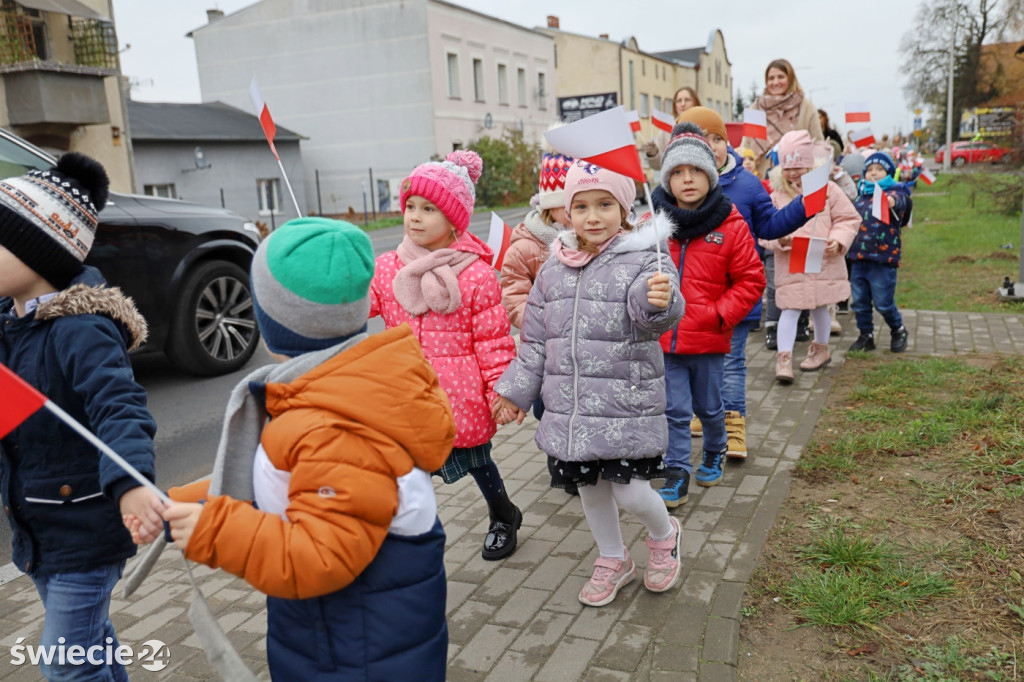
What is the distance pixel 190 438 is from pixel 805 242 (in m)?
4.41

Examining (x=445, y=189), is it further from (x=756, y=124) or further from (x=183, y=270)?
(x=756, y=124)

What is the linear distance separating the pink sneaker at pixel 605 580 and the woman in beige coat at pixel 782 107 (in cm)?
503

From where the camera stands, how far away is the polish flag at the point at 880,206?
22.6 ft

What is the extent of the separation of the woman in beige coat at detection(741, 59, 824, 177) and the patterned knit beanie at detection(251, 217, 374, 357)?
6248 millimetres

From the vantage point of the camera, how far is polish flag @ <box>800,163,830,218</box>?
4523mm

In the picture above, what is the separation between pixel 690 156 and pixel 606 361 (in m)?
1.43

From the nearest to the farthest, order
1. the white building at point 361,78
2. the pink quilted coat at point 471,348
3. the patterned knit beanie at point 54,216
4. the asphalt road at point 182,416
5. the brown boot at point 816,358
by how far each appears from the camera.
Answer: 1. the patterned knit beanie at point 54,216
2. the pink quilted coat at point 471,348
3. the asphalt road at point 182,416
4. the brown boot at point 816,358
5. the white building at point 361,78

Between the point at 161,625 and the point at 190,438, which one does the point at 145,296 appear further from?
the point at 161,625

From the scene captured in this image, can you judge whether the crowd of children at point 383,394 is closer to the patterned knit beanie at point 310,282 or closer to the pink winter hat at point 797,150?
the patterned knit beanie at point 310,282

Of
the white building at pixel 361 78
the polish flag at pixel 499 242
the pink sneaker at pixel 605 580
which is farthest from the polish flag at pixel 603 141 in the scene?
the white building at pixel 361 78

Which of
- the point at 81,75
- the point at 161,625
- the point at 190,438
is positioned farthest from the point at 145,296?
the point at 81,75

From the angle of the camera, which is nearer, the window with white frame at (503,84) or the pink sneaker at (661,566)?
the pink sneaker at (661,566)

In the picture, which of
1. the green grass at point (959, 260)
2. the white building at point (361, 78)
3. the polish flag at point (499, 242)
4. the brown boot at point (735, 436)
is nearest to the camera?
the polish flag at point (499, 242)

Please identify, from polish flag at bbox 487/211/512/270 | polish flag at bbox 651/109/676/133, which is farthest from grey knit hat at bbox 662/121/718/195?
polish flag at bbox 651/109/676/133
